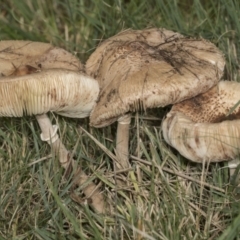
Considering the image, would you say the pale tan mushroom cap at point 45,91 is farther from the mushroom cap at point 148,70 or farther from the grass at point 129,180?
the grass at point 129,180

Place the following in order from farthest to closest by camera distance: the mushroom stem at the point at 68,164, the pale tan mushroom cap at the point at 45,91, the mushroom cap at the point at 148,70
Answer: the mushroom stem at the point at 68,164 < the mushroom cap at the point at 148,70 < the pale tan mushroom cap at the point at 45,91

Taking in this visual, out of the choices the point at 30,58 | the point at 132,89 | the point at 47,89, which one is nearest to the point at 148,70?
the point at 132,89

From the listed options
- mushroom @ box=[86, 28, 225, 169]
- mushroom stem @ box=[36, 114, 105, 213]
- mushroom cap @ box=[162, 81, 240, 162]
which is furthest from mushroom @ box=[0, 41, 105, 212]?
mushroom cap @ box=[162, 81, 240, 162]

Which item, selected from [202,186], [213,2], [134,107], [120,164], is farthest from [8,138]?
[213,2]

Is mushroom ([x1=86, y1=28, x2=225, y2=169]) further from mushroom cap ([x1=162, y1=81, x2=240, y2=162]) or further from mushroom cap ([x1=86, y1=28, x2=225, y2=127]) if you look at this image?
mushroom cap ([x1=162, y1=81, x2=240, y2=162])

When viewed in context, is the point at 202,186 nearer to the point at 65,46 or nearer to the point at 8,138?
the point at 8,138

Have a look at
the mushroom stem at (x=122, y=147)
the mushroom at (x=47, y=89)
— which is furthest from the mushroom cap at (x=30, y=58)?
the mushroom stem at (x=122, y=147)
